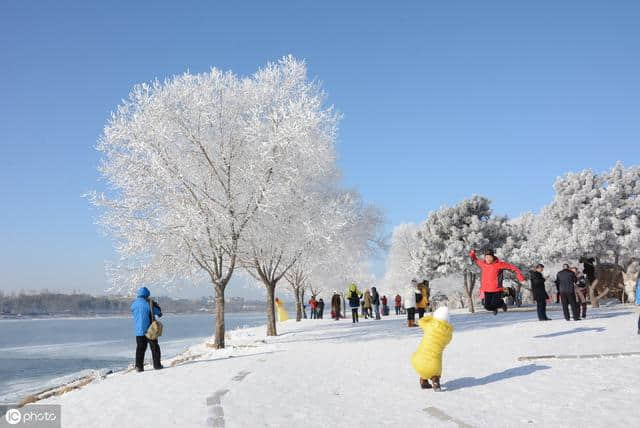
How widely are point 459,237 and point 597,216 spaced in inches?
387

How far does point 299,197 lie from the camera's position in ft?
69.8

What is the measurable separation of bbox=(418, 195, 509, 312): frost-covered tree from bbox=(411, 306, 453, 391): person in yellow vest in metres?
30.5

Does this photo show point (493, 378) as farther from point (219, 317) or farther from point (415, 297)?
point (219, 317)

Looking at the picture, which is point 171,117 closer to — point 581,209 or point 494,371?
point 494,371

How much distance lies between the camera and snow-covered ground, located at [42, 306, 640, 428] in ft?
24.1

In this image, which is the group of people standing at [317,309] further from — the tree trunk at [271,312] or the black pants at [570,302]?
the black pants at [570,302]

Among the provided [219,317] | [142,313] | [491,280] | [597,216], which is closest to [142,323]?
[142,313]

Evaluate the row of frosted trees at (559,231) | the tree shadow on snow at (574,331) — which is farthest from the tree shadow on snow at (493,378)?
the row of frosted trees at (559,231)

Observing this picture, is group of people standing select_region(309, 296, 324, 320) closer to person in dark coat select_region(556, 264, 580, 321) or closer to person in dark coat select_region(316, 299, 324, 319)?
person in dark coat select_region(316, 299, 324, 319)

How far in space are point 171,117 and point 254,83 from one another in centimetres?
429

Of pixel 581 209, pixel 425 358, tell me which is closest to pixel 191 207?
pixel 425 358

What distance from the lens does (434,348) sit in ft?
29.2

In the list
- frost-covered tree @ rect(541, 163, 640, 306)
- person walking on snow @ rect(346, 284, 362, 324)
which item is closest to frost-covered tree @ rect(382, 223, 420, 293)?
frost-covered tree @ rect(541, 163, 640, 306)

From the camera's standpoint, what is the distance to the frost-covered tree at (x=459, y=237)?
128 ft
